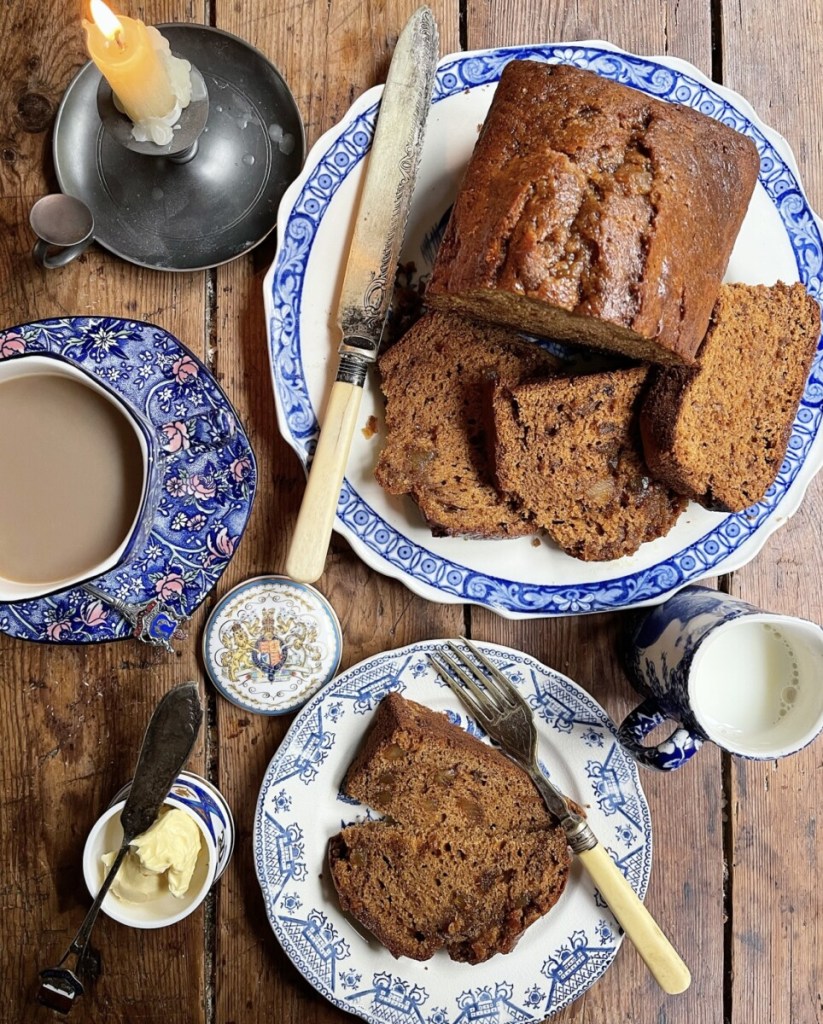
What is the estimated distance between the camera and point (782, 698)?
1592mm

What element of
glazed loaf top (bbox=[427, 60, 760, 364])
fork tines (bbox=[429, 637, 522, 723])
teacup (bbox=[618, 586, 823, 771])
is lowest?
fork tines (bbox=[429, 637, 522, 723])

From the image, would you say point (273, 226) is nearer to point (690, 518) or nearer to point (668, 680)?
point (690, 518)

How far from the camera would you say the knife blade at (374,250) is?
1503mm

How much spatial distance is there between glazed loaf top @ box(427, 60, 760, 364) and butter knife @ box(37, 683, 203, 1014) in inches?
34.0

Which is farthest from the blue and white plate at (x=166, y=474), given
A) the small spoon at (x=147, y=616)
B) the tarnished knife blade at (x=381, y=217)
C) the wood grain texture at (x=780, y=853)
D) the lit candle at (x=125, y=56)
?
the wood grain texture at (x=780, y=853)

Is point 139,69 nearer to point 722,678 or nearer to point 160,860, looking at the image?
point 160,860

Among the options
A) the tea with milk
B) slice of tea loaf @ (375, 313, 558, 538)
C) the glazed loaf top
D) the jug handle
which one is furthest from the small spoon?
the jug handle

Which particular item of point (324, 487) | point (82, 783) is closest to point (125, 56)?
point (324, 487)

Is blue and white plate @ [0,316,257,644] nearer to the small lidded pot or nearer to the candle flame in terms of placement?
the small lidded pot

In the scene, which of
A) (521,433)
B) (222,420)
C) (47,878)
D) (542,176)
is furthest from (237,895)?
(542,176)

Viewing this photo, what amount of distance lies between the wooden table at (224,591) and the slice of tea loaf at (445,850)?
0.73ft

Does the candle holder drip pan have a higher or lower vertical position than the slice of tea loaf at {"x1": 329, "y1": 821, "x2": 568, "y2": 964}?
higher

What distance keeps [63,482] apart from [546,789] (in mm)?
1042

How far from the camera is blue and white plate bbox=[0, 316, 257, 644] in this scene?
1502mm
